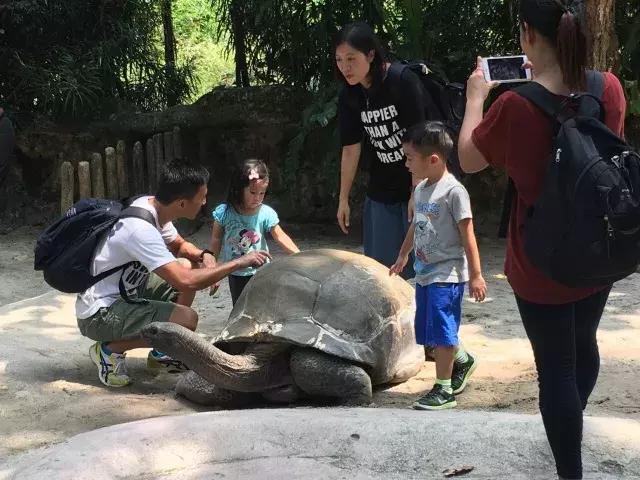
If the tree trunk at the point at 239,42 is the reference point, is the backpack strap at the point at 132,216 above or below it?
below

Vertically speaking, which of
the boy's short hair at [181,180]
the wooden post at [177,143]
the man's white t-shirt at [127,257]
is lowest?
the man's white t-shirt at [127,257]

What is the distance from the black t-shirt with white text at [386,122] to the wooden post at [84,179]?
3.96 metres

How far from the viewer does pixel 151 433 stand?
2.81 metres

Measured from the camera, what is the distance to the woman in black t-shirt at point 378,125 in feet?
12.9

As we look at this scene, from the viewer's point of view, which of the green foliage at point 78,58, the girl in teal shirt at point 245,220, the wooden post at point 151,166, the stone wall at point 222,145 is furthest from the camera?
the green foliage at point 78,58

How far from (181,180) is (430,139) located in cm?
116

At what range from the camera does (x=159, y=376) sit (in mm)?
4273

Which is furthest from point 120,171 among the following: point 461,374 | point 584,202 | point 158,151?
point 584,202

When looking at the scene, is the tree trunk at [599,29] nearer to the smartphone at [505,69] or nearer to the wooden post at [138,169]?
the smartphone at [505,69]

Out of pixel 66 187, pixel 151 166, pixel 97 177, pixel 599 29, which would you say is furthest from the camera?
pixel 151 166

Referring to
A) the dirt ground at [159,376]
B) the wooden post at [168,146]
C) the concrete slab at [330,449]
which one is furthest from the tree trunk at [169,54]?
the concrete slab at [330,449]

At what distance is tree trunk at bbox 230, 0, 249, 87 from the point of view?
896 cm

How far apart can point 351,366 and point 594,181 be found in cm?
190

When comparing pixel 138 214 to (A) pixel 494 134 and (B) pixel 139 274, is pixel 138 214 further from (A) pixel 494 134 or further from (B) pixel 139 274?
(A) pixel 494 134
